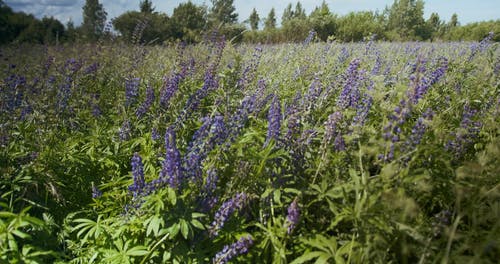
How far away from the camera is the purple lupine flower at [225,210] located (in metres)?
2.12

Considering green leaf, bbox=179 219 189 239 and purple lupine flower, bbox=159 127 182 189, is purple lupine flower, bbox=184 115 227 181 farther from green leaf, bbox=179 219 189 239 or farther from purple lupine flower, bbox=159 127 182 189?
green leaf, bbox=179 219 189 239

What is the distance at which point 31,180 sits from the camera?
8.75 ft

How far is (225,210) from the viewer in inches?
83.9

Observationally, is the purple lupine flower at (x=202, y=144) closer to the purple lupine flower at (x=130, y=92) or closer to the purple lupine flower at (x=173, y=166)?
the purple lupine flower at (x=173, y=166)

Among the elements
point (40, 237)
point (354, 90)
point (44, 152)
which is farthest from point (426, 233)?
point (44, 152)

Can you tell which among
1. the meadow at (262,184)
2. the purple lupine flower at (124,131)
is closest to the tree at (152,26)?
the purple lupine flower at (124,131)

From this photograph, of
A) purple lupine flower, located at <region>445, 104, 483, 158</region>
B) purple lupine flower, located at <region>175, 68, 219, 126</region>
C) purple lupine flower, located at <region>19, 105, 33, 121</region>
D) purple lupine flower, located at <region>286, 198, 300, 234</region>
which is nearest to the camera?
purple lupine flower, located at <region>286, 198, 300, 234</region>

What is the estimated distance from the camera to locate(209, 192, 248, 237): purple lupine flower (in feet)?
6.97

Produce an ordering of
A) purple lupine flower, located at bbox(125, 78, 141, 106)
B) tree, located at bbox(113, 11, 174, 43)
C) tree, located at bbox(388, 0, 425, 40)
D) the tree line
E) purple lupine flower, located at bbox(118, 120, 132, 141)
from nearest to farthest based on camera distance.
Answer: purple lupine flower, located at bbox(118, 120, 132, 141), purple lupine flower, located at bbox(125, 78, 141, 106), the tree line, tree, located at bbox(113, 11, 174, 43), tree, located at bbox(388, 0, 425, 40)

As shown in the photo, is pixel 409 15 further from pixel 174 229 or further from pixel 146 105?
pixel 174 229

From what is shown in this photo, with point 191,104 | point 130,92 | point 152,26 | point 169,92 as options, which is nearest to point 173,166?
point 191,104

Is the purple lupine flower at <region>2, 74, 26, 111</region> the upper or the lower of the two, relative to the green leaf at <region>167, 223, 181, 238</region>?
upper

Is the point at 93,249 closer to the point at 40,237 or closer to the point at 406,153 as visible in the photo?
the point at 40,237

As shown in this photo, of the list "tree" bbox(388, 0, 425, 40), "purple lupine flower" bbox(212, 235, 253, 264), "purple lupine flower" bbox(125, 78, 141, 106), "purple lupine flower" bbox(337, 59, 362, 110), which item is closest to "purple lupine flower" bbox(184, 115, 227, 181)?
"purple lupine flower" bbox(212, 235, 253, 264)
